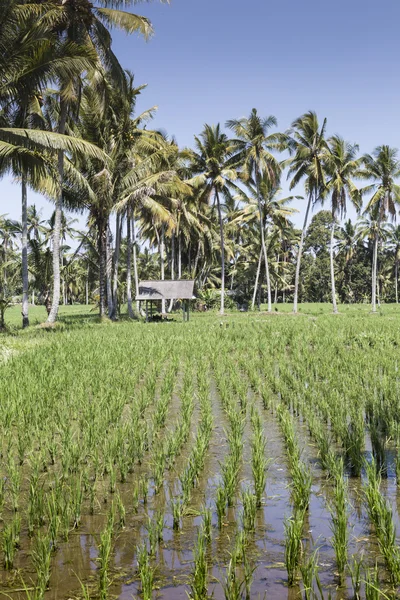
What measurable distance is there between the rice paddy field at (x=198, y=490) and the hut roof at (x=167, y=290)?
626 inches

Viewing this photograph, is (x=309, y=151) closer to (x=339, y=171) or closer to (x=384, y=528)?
(x=339, y=171)

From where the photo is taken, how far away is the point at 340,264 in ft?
179

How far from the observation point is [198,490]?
424cm

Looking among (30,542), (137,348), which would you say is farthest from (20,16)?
(30,542)

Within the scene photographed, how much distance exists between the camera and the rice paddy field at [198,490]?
9.50 ft

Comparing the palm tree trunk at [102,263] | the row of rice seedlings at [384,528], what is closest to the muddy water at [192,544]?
the row of rice seedlings at [384,528]

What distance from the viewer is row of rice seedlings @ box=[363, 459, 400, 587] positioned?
9.23 feet

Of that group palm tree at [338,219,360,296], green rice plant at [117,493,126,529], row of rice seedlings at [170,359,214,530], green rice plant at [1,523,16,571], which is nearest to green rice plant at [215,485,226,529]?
row of rice seedlings at [170,359,214,530]

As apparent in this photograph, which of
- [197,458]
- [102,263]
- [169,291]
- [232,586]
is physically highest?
[102,263]

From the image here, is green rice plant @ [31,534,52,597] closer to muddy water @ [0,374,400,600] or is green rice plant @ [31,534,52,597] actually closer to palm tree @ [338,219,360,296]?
muddy water @ [0,374,400,600]

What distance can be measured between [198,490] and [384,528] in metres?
1.56

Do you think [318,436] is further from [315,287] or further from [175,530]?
[315,287]

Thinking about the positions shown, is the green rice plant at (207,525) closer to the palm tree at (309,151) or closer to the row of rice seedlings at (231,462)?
the row of rice seedlings at (231,462)

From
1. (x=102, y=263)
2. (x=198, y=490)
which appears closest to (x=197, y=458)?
(x=198, y=490)
